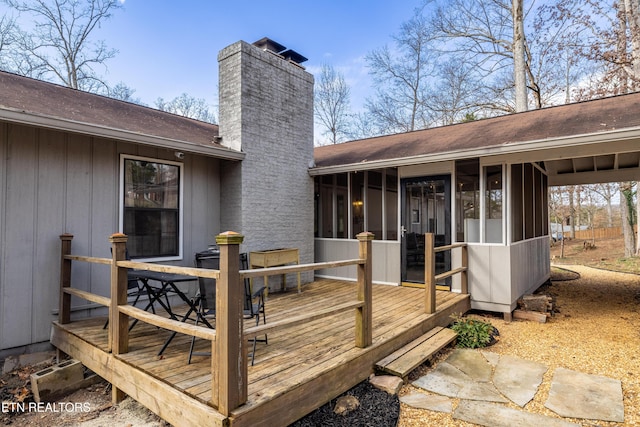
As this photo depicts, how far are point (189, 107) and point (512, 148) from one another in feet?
52.7

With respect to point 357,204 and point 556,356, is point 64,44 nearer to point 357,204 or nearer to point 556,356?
point 357,204

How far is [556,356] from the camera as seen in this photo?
3.90 m

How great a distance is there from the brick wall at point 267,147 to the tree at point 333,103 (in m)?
11.5

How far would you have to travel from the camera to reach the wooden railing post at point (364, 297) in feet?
10.8

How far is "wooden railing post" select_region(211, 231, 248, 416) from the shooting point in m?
2.17

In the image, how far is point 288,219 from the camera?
6.46 metres

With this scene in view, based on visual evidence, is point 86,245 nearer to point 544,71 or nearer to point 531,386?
point 531,386

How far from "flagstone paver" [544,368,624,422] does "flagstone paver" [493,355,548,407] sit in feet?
0.45

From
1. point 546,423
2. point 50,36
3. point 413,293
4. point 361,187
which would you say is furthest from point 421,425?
point 50,36

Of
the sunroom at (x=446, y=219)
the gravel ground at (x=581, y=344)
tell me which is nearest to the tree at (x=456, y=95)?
the sunroom at (x=446, y=219)

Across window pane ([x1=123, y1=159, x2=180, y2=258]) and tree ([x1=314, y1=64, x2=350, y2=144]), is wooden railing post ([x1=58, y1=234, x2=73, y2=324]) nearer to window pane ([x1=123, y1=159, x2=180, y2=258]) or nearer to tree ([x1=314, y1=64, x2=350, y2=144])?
window pane ([x1=123, y1=159, x2=180, y2=258])

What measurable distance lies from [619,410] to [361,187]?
15.9 ft

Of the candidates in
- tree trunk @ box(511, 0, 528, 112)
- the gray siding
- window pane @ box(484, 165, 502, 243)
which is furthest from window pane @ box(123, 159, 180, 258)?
tree trunk @ box(511, 0, 528, 112)

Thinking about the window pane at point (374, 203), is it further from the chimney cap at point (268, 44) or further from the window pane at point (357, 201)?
the chimney cap at point (268, 44)
